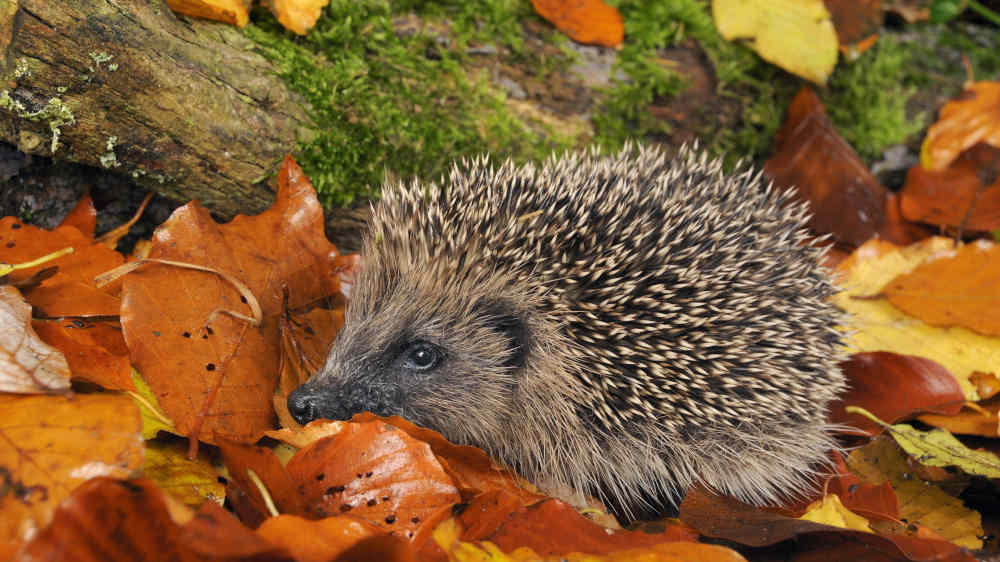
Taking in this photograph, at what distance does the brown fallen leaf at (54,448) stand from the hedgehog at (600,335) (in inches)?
29.2

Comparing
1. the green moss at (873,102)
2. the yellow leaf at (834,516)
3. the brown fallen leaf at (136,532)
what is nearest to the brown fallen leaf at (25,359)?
the brown fallen leaf at (136,532)

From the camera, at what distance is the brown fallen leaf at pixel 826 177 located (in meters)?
3.79

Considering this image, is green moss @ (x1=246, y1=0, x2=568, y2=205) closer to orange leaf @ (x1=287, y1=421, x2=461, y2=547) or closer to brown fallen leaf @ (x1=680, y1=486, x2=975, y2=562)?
orange leaf @ (x1=287, y1=421, x2=461, y2=547)

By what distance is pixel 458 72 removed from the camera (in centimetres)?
329

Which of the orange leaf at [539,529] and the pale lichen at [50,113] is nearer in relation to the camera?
the orange leaf at [539,529]

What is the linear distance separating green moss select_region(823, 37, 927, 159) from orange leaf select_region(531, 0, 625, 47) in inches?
54.9

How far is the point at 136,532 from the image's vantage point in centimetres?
153

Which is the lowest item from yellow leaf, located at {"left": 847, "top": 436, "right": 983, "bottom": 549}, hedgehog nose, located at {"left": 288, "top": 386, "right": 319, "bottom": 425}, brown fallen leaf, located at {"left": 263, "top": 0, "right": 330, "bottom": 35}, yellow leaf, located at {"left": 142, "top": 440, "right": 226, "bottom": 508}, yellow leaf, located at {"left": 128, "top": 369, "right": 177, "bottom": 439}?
hedgehog nose, located at {"left": 288, "top": 386, "right": 319, "bottom": 425}

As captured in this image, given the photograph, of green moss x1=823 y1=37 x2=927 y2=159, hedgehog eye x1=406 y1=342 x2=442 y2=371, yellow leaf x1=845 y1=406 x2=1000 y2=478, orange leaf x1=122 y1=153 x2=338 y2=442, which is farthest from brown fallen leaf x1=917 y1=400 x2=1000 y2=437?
orange leaf x1=122 y1=153 x2=338 y2=442

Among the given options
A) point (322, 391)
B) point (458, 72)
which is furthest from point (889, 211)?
point (322, 391)

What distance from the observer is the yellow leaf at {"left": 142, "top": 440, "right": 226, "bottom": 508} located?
74.4 inches

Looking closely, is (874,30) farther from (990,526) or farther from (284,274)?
(284,274)

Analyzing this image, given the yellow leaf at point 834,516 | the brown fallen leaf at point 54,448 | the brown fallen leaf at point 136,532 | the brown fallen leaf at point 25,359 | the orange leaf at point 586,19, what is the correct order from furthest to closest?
the orange leaf at point 586,19, the yellow leaf at point 834,516, the brown fallen leaf at point 25,359, the brown fallen leaf at point 54,448, the brown fallen leaf at point 136,532

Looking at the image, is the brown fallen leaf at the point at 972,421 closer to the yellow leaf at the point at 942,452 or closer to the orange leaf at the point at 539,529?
the yellow leaf at the point at 942,452
